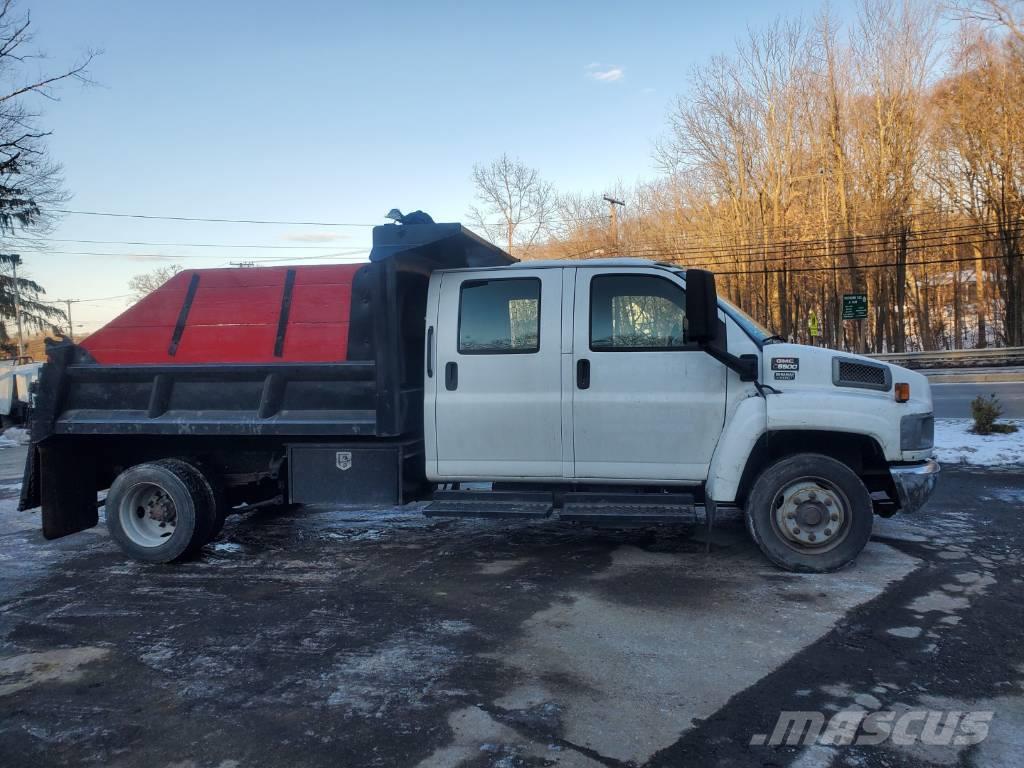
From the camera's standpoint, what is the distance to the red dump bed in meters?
5.74

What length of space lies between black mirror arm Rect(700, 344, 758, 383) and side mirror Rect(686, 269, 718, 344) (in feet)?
0.82

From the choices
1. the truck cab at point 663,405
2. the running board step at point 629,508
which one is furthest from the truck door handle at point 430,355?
the running board step at point 629,508

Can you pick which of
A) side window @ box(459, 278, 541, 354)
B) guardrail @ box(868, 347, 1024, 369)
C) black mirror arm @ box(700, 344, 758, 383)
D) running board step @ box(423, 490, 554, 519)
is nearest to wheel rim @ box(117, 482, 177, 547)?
running board step @ box(423, 490, 554, 519)

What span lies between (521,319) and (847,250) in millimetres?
34410

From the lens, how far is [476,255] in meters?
6.39

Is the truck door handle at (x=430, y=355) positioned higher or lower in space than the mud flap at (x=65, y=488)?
higher

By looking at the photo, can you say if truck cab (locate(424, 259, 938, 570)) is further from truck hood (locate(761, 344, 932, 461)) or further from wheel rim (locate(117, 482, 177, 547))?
wheel rim (locate(117, 482, 177, 547))

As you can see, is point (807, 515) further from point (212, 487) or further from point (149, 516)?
point (149, 516)

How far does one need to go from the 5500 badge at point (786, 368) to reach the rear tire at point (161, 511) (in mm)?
4637

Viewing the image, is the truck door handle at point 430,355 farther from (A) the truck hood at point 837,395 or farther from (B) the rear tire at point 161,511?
(A) the truck hood at point 837,395

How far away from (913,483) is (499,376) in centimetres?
308

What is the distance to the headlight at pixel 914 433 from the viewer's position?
5156mm

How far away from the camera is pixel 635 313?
5.54 m

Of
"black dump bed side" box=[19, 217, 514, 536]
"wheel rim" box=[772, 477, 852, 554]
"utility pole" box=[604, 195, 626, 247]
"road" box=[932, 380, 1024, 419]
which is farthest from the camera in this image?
"utility pole" box=[604, 195, 626, 247]
